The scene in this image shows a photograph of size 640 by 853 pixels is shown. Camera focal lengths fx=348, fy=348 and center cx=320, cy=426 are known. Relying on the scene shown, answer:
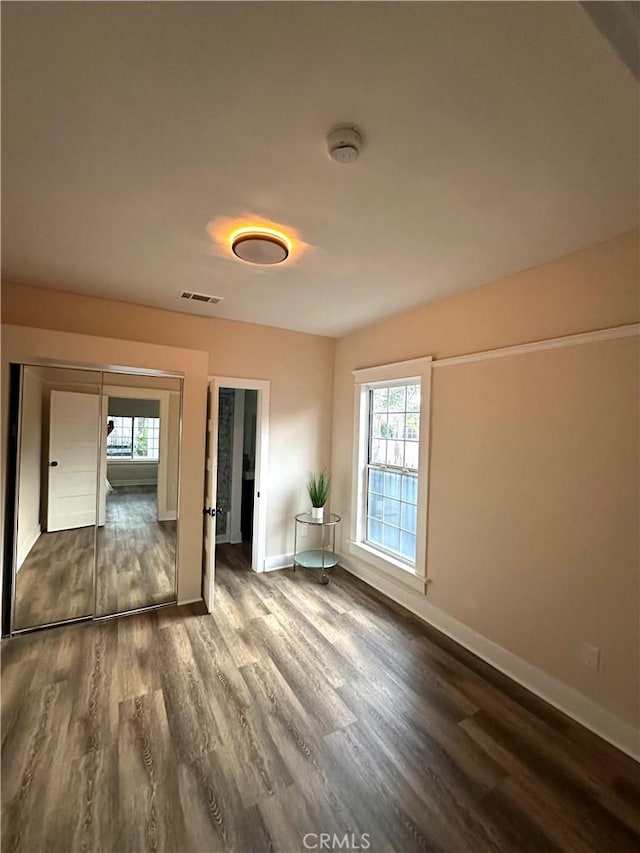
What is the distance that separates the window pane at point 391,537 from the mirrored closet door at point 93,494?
200 cm

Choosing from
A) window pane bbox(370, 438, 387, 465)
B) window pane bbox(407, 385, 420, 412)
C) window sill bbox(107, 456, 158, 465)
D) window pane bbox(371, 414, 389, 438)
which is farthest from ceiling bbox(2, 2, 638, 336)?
window pane bbox(370, 438, 387, 465)

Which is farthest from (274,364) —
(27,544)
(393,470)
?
(27,544)

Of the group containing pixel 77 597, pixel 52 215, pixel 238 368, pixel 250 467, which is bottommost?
pixel 77 597

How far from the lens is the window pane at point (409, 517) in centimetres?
321

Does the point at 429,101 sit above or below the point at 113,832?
above

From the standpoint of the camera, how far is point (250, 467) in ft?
16.8

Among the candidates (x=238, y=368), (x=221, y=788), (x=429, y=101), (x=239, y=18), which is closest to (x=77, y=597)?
(x=221, y=788)

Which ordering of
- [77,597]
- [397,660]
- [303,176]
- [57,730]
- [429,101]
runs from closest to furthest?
[429,101] → [303,176] → [57,730] → [397,660] → [77,597]

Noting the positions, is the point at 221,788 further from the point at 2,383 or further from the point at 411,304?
the point at 411,304

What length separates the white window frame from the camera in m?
2.97

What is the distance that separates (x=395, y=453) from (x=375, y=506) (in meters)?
0.65

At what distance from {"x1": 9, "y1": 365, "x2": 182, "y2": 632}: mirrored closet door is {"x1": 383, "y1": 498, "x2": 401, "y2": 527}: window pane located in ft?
6.59

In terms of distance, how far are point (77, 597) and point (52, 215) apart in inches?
105

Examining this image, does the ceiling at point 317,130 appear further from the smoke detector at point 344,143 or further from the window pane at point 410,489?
the window pane at point 410,489
